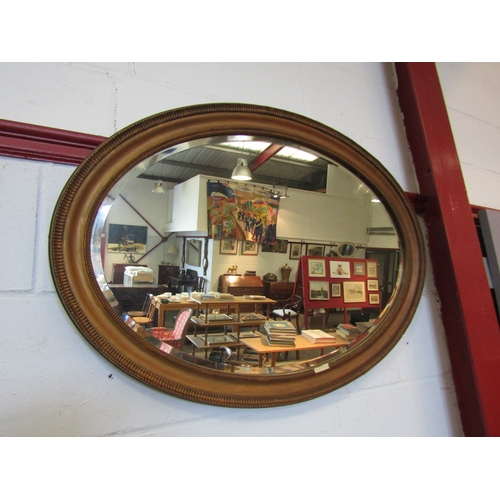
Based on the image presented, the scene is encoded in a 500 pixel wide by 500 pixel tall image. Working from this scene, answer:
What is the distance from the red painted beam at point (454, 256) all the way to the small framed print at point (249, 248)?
65 cm

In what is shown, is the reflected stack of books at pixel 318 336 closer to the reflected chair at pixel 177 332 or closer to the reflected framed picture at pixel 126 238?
the reflected chair at pixel 177 332

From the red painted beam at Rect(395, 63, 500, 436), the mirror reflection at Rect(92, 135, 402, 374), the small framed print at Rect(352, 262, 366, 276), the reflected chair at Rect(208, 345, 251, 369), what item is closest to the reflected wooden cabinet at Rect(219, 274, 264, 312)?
the mirror reflection at Rect(92, 135, 402, 374)

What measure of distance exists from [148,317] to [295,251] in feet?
1.35

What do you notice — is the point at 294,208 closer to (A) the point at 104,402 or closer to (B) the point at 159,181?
(B) the point at 159,181

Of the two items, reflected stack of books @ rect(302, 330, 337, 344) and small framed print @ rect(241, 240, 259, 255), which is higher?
small framed print @ rect(241, 240, 259, 255)

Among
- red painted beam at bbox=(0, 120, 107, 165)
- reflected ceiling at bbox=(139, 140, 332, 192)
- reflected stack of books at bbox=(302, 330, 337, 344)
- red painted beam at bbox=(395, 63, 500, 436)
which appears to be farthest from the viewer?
red painted beam at bbox=(395, 63, 500, 436)

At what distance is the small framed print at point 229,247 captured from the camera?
2.44 feet

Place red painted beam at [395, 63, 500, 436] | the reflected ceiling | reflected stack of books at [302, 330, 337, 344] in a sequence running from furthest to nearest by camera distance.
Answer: red painted beam at [395, 63, 500, 436] → reflected stack of books at [302, 330, 337, 344] → the reflected ceiling

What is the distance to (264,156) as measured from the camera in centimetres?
78

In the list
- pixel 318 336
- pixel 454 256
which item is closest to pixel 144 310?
pixel 318 336

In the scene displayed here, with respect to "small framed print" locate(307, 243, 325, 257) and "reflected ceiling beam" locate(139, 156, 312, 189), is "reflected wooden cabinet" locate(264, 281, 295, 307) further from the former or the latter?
"reflected ceiling beam" locate(139, 156, 312, 189)

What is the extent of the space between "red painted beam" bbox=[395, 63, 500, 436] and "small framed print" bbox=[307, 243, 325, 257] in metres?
0.44

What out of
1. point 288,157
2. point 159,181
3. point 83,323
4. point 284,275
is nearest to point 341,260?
point 284,275

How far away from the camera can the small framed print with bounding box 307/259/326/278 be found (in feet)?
2.77
